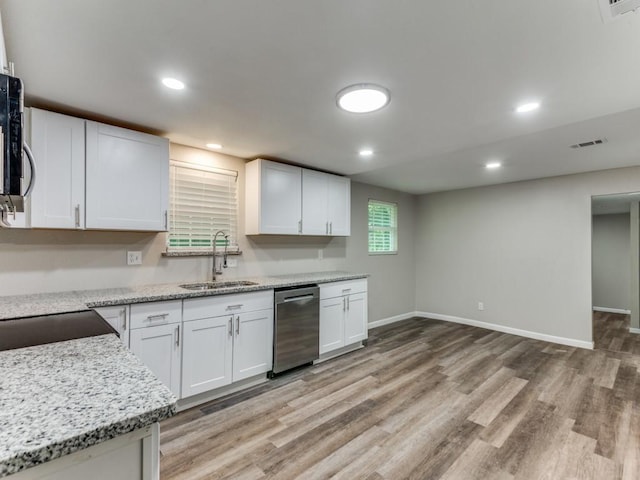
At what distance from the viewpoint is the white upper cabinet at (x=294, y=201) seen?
136 inches

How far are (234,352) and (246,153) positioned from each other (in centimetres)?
206

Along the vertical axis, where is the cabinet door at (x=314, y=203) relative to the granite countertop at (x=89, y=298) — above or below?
above

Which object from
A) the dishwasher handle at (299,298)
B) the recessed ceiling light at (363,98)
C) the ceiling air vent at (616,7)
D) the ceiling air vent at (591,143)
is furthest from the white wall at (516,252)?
the recessed ceiling light at (363,98)

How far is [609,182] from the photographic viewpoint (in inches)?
158

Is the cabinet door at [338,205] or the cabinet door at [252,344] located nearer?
the cabinet door at [252,344]

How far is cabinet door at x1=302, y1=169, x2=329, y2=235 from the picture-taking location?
12.6ft

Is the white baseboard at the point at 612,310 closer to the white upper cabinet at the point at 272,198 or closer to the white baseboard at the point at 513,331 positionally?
the white baseboard at the point at 513,331

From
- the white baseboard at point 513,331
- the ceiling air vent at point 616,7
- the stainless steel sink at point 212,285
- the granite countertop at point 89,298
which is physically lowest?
the white baseboard at point 513,331

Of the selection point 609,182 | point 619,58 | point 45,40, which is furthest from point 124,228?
point 609,182

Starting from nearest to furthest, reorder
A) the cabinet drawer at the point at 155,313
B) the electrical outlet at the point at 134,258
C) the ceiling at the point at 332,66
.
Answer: the ceiling at the point at 332,66 → the cabinet drawer at the point at 155,313 → the electrical outlet at the point at 134,258

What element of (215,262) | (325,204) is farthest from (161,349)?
(325,204)

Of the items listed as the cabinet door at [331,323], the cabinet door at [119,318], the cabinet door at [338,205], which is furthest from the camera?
the cabinet door at [338,205]

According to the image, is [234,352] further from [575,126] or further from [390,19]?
[575,126]

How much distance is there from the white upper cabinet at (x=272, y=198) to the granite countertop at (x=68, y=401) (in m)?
2.40
